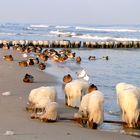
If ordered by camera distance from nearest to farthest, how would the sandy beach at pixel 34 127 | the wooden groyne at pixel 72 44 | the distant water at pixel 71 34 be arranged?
the sandy beach at pixel 34 127
the wooden groyne at pixel 72 44
the distant water at pixel 71 34

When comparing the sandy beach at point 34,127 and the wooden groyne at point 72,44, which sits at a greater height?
the sandy beach at point 34,127

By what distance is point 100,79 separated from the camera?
21.6 m

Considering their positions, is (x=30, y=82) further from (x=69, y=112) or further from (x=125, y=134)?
(x=125, y=134)

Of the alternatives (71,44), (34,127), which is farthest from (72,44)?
(34,127)

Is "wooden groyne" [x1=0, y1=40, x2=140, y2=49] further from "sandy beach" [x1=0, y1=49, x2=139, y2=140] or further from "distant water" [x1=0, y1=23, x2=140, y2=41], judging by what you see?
"sandy beach" [x1=0, y1=49, x2=139, y2=140]

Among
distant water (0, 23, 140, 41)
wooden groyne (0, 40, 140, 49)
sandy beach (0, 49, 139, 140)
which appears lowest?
distant water (0, 23, 140, 41)

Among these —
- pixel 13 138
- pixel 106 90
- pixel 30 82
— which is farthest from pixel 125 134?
pixel 30 82

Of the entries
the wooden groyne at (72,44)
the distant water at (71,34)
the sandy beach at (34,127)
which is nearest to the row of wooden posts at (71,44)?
the wooden groyne at (72,44)

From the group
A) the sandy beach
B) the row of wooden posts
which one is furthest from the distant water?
the sandy beach

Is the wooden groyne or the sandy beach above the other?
the sandy beach

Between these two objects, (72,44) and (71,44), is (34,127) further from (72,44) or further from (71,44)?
(71,44)

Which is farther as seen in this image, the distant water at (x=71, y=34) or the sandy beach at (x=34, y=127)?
the distant water at (x=71, y=34)

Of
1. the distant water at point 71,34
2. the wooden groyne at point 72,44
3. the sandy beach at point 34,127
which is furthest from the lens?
the distant water at point 71,34

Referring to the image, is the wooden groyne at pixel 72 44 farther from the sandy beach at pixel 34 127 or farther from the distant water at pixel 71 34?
the sandy beach at pixel 34 127
